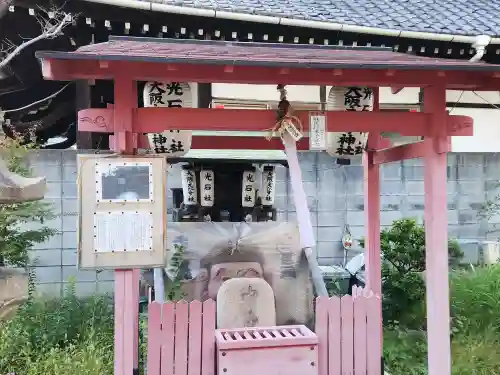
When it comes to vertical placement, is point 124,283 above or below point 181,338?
above

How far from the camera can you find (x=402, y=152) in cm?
495

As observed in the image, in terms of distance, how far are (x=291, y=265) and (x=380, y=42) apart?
3.66 m

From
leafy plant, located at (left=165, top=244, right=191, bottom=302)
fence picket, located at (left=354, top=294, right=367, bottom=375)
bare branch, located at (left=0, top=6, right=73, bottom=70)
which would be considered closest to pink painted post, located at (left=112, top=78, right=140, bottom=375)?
fence picket, located at (left=354, top=294, right=367, bottom=375)

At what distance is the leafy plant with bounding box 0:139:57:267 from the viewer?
637 cm

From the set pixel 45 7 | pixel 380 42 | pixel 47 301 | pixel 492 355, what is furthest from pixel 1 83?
pixel 492 355

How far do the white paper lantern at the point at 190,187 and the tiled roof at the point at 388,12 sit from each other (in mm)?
2333

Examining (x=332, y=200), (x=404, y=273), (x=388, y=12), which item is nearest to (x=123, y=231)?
(x=404, y=273)

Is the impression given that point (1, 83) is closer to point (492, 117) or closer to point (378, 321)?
point (378, 321)

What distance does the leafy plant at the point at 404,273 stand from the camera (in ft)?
22.3

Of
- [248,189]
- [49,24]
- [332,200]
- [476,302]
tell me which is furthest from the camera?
[332,200]

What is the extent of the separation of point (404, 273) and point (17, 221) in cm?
563

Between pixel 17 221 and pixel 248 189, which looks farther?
pixel 248 189

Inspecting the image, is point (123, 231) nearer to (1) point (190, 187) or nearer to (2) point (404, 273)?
(1) point (190, 187)

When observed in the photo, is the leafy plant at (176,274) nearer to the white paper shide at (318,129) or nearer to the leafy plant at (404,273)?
the white paper shide at (318,129)
